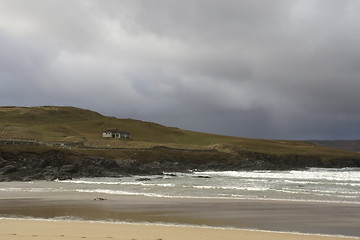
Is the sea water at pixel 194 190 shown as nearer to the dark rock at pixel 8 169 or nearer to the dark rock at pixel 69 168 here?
the dark rock at pixel 8 169

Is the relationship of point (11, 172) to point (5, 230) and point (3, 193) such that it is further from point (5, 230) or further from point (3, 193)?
point (5, 230)

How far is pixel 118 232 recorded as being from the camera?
1505 centimetres

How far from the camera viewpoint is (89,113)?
15300 cm

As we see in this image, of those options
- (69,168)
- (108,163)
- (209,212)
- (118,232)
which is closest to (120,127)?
(108,163)

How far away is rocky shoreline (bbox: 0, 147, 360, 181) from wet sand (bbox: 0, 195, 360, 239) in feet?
83.4

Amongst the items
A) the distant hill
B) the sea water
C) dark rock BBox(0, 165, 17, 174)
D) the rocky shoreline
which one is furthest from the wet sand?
the distant hill

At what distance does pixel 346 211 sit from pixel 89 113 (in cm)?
13866

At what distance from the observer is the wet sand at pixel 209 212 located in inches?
710

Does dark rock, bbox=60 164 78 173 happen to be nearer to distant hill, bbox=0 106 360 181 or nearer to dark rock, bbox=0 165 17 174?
distant hill, bbox=0 106 360 181

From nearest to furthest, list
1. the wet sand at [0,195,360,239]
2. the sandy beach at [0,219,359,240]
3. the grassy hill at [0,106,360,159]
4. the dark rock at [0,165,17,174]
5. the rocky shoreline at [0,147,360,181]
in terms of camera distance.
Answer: the sandy beach at [0,219,359,240], the wet sand at [0,195,360,239], the dark rock at [0,165,17,174], the rocky shoreline at [0,147,360,181], the grassy hill at [0,106,360,159]

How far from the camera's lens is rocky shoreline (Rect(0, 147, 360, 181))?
51250 millimetres

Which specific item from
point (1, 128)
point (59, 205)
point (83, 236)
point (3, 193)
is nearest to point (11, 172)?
point (3, 193)

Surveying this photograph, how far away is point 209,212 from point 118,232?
315 inches

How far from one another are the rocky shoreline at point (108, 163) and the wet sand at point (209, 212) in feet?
83.4
